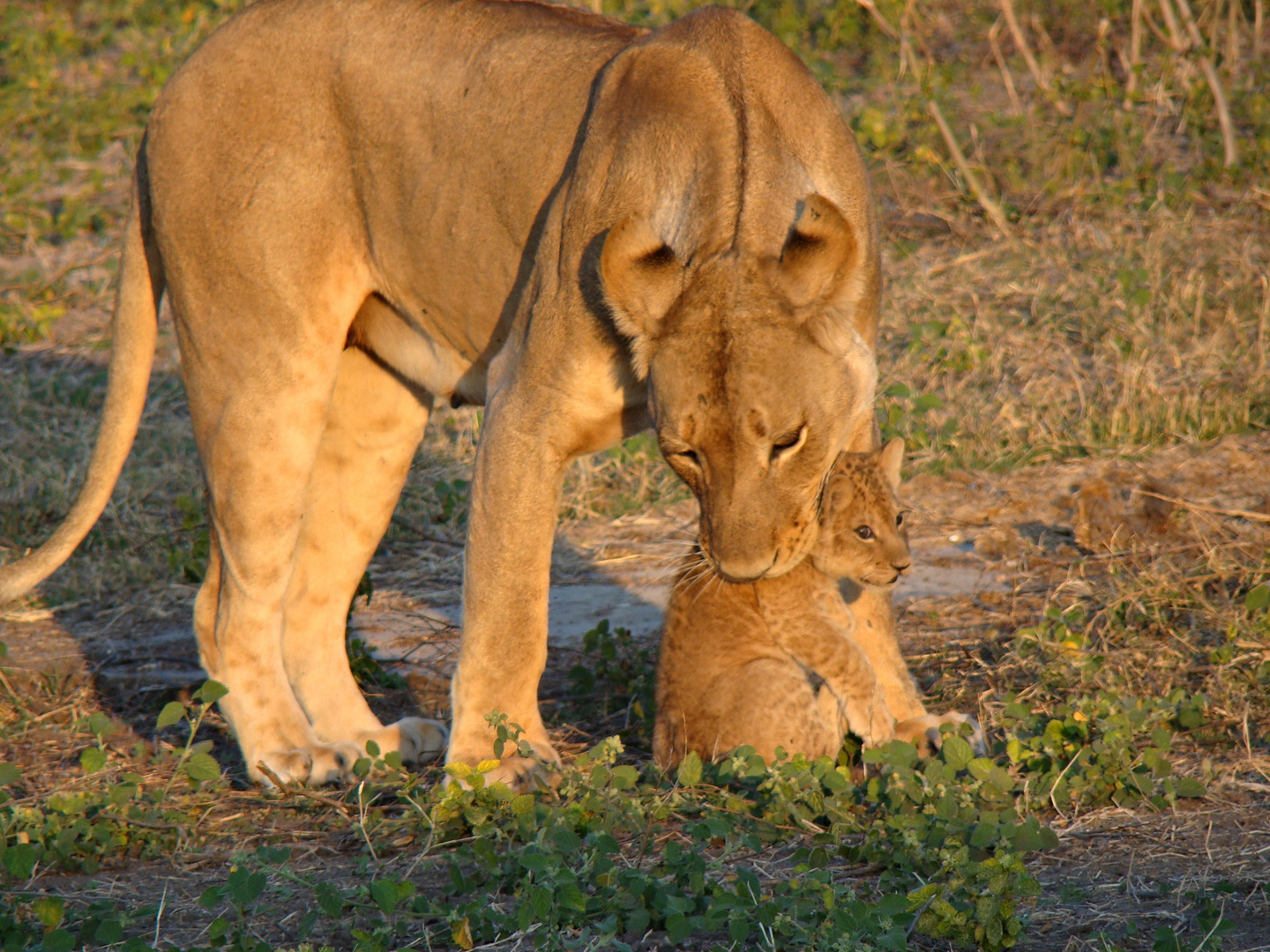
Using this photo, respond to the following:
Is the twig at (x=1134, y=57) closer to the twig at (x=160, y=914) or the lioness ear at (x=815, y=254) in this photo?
the lioness ear at (x=815, y=254)

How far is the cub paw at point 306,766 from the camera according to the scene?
392cm

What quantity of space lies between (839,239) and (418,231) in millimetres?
1261

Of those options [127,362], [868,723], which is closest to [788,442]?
[868,723]

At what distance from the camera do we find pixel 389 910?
2.71m

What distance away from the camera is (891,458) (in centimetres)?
383

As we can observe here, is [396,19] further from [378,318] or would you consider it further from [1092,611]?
[1092,611]

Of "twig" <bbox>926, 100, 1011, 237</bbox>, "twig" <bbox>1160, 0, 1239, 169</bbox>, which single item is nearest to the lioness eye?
"twig" <bbox>926, 100, 1011, 237</bbox>

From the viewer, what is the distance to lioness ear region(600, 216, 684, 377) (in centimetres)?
303

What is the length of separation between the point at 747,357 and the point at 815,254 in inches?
10.3

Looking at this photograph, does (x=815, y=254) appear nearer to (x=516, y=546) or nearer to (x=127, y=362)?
(x=516, y=546)

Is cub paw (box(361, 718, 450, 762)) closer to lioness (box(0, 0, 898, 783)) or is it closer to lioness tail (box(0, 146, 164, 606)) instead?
lioness (box(0, 0, 898, 783))

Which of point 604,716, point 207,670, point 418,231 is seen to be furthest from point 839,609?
point 207,670

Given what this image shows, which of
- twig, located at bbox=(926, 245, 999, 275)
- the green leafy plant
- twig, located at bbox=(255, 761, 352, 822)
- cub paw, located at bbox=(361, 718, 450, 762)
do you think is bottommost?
cub paw, located at bbox=(361, 718, 450, 762)

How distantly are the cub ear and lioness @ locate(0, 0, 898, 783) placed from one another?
0.34 m
